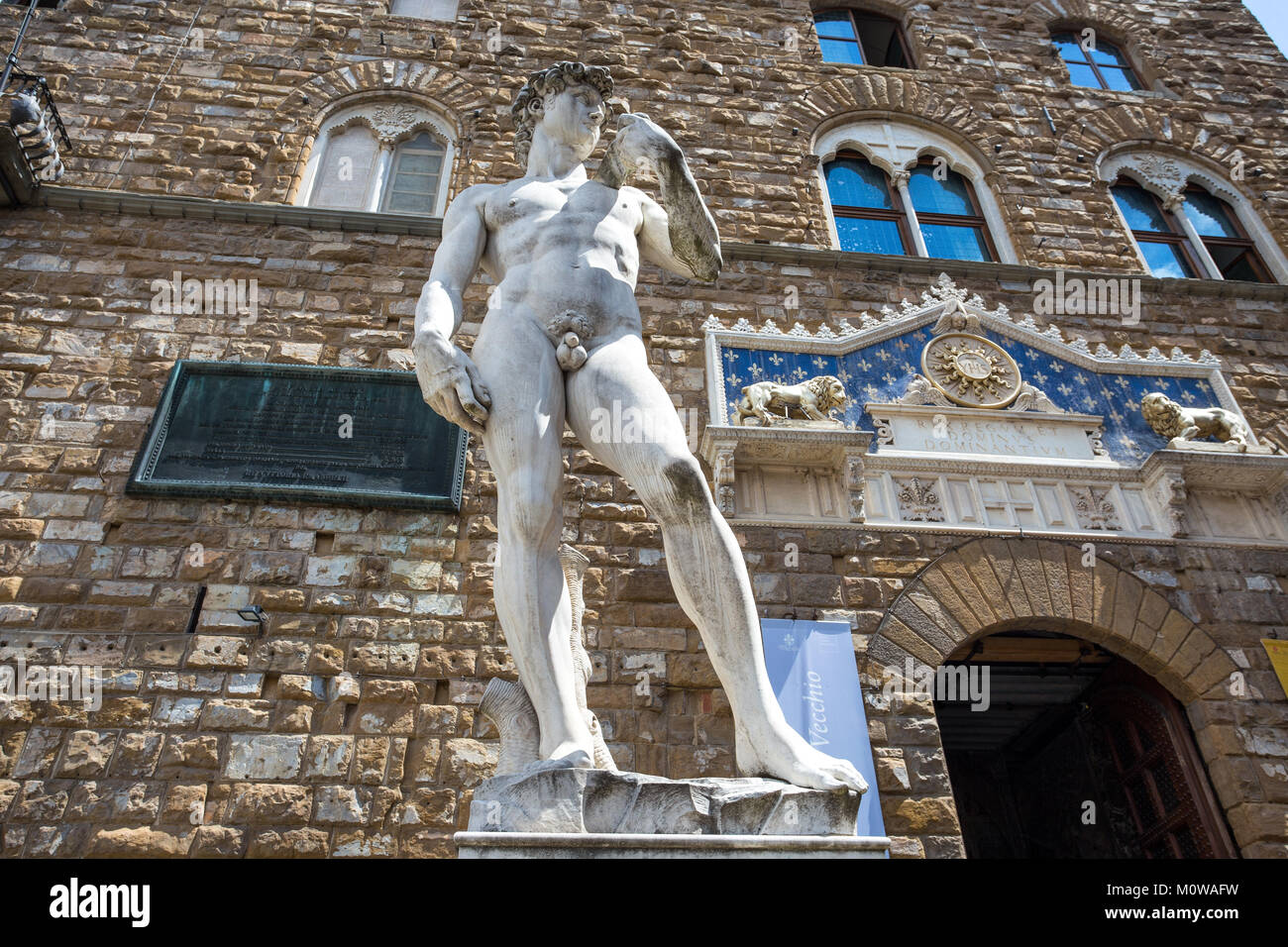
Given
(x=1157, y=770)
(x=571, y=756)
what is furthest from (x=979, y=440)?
(x=571, y=756)

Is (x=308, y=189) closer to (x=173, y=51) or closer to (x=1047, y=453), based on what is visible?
(x=173, y=51)

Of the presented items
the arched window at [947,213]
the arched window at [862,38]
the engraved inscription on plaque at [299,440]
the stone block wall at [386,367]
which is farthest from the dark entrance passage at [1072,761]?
the arched window at [862,38]

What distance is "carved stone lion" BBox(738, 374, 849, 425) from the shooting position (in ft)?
17.6

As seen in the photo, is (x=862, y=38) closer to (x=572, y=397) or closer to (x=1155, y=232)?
(x=1155, y=232)

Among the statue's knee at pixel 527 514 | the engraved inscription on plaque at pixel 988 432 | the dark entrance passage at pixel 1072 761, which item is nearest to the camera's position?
the statue's knee at pixel 527 514

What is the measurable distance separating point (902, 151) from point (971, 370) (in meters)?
2.95

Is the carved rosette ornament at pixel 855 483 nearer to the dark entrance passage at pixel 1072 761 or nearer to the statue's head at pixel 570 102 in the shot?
the dark entrance passage at pixel 1072 761

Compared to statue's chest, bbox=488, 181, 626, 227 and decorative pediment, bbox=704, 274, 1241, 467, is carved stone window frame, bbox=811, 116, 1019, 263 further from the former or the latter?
statue's chest, bbox=488, 181, 626, 227

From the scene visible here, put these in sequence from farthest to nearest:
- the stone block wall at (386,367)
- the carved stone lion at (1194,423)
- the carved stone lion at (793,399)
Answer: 1. the carved stone lion at (1194,423)
2. the carved stone lion at (793,399)
3. the stone block wall at (386,367)

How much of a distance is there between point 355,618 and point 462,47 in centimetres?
581

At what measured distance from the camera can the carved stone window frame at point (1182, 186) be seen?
24.2 feet

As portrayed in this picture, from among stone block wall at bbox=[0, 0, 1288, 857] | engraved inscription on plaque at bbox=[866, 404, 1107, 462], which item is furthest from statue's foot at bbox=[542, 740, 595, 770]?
engraved inscription on plaque at bbox=[866, 404, 1107, 462]
